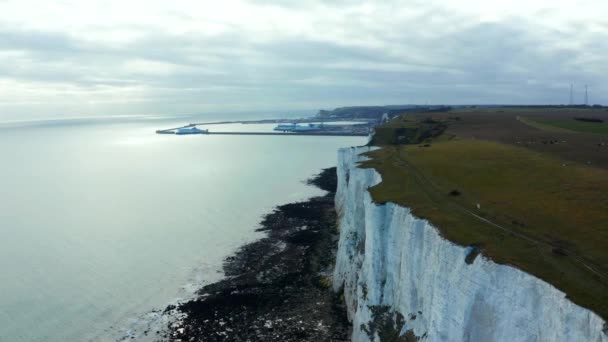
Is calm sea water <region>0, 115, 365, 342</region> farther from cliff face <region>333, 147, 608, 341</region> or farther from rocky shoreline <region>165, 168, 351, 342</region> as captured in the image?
cliff face <region>333, 147, 608, 341</region>

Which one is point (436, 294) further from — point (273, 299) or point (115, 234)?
point (115, 234)

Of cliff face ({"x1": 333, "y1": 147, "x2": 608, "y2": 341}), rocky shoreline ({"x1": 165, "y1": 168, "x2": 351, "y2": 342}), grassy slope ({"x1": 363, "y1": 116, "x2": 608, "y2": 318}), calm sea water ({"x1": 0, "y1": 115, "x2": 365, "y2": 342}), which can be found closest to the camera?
cliff face ({"x1": 333, "y1": 147, "x2": 608, "y2": 341})

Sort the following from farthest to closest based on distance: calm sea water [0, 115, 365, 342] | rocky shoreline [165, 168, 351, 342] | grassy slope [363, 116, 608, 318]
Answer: calm sea water [0, 115, 365, 342] → rocky shoreline [165, 168, 351, 342] → grassy slope [363, 116, 608, 318]

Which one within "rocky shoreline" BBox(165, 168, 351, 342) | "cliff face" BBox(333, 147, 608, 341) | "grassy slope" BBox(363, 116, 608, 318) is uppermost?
"grassy slope" BBox(363, 116, 608, 318)

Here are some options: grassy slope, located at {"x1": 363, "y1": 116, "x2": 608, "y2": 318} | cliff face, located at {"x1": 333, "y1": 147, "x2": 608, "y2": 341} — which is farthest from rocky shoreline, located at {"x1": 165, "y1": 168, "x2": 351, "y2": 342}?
grassy slope, located at {"x1": 363, "y1": 116, "x2": 608, "y2": 318}

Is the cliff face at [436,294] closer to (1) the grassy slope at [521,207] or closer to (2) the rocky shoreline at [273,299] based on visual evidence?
(1) the grassy slope at [521,207]

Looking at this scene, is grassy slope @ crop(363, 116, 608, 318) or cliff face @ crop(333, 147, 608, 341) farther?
grassy slope @ crop(363, 116, 608, 318)

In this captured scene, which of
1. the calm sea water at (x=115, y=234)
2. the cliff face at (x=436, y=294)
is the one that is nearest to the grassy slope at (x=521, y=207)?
the cliff face at (x=436, y=294)

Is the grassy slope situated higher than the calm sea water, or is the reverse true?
the grassy slope
